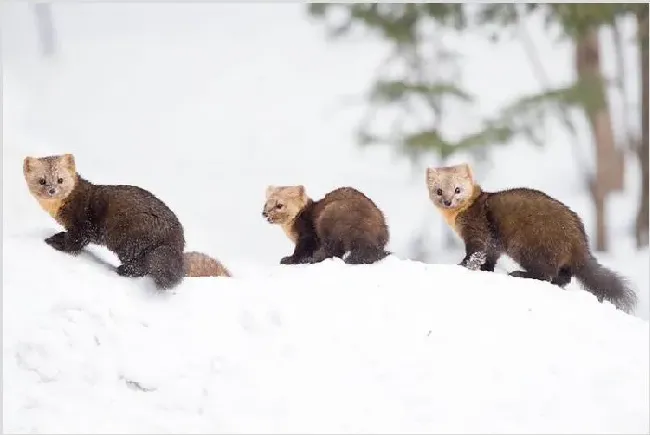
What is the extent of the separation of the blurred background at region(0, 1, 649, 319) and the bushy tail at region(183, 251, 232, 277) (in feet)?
0.22

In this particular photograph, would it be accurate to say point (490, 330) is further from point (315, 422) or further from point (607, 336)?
point (315, 422)

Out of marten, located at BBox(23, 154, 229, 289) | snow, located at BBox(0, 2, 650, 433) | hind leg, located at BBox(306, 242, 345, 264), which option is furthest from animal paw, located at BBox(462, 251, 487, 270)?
marten, located at BBox(23, 154, 229, 289)

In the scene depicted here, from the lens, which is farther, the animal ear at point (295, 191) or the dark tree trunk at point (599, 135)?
the dark tree trunk at point (599, 135)

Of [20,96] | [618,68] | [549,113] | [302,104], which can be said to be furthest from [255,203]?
[618,68]

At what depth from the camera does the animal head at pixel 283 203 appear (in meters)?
Answer: 4.85

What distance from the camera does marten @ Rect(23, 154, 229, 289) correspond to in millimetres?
4160

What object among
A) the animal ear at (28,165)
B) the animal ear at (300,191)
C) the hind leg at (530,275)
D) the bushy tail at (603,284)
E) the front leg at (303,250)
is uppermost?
the animal ear at (28,165)

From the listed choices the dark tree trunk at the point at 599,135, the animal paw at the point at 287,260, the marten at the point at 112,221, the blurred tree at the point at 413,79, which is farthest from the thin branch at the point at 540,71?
the marten at the point at 112,221

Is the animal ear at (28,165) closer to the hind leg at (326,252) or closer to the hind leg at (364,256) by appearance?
the hind leg at (326,252)

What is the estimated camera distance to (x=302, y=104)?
523 centimetres

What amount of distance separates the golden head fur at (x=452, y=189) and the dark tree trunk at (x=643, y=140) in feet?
5.50

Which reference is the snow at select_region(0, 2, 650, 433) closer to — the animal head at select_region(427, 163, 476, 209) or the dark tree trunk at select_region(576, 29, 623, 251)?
the dark tree trunk at select_region(576, 29, 623, 251)

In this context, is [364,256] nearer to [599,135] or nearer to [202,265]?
[202,265]

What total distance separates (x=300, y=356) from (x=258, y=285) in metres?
0.46
